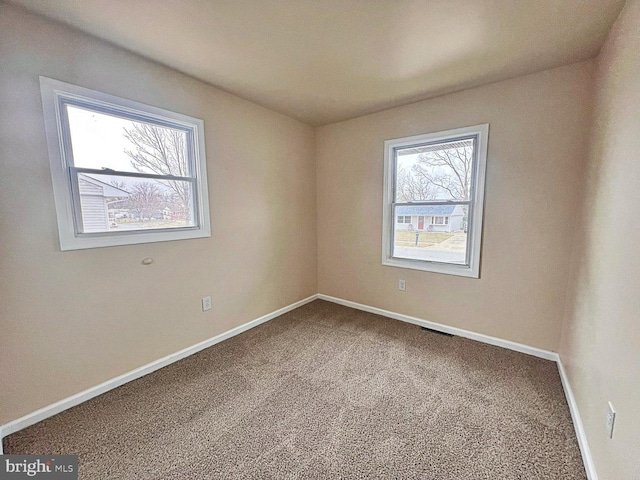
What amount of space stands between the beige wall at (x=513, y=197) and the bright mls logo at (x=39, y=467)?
283 cm

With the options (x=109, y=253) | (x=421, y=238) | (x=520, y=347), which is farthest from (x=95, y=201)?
(x=520, y=347)

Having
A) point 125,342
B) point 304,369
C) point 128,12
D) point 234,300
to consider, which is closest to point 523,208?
point 304,369

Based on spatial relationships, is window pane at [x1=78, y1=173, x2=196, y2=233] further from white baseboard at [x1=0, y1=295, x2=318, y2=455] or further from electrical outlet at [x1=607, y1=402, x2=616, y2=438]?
electrical outlet at [x1=607, y1=402, x2=616, y2=438]

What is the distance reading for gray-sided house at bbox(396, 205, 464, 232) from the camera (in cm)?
264

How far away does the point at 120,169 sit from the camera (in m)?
1.93

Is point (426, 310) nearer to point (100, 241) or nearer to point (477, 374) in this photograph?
point (477, 374)

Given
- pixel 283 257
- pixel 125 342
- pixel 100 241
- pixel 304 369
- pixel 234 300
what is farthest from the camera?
pixel 283 257

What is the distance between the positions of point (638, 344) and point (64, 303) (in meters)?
2.98

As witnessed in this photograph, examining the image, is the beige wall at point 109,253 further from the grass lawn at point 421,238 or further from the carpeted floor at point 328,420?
the grass lawn at point 421,238

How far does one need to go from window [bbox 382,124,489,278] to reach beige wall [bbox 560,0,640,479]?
79cm

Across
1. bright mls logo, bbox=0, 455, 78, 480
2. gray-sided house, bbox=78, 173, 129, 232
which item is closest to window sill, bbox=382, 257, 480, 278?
gray-sided house, bbox=78, 173, 129, 232

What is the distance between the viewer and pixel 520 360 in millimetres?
2234

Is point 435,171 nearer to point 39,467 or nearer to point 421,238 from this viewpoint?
point 421,238

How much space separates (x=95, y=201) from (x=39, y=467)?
4.99 feet
